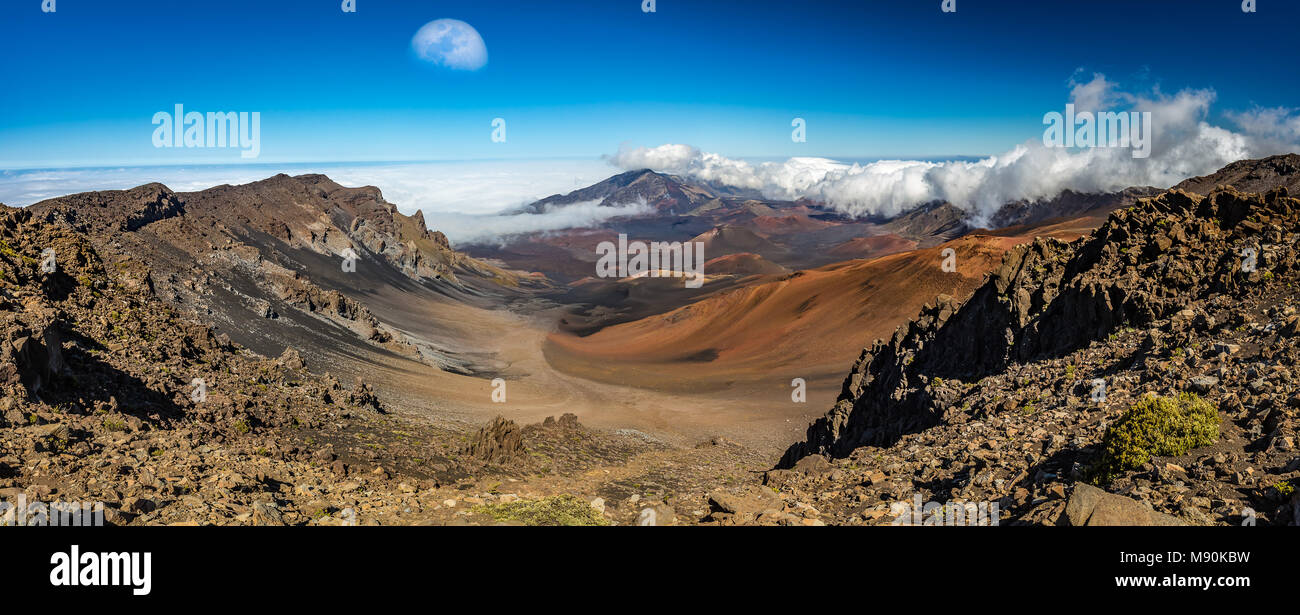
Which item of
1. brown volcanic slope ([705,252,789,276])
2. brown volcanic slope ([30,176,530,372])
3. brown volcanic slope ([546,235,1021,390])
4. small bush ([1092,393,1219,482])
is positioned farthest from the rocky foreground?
brown volcanic slope ([705,252,789,276])

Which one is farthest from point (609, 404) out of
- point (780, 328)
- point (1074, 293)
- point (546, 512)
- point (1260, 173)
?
point (1260, 173)

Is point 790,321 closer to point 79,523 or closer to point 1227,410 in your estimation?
point 1227,410

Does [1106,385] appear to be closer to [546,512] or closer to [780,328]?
[546,512]

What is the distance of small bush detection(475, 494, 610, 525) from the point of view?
9656 millimetres

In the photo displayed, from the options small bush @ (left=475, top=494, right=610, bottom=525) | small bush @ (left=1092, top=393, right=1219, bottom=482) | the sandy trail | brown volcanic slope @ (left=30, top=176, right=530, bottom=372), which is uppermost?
brown volcanic slope @ (left=30, top=176, right=530, bottom=372)

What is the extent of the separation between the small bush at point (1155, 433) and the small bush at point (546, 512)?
265 inches

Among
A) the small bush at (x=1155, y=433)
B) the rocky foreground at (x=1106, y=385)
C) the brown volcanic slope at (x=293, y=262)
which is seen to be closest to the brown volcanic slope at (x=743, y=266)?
the brown volcanic slope at (x=293, y=262)

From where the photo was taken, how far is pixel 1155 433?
8.28 metres

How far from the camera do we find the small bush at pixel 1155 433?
8.12 meters

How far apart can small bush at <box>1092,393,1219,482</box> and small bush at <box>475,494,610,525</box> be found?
22.1 ft

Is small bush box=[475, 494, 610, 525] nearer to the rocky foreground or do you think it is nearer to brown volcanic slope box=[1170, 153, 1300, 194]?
the rocky foreground

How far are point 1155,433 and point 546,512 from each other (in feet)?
26.4
